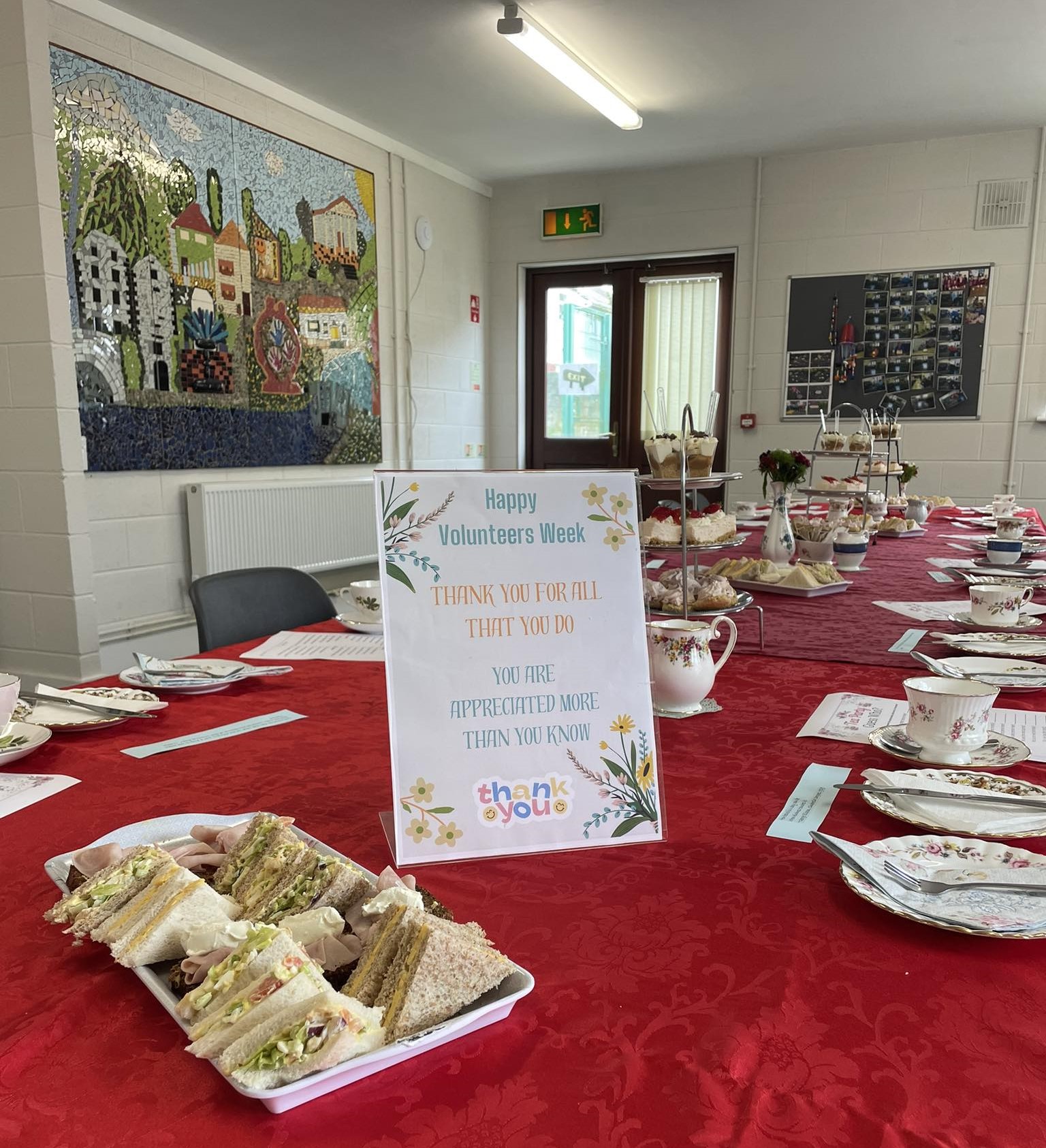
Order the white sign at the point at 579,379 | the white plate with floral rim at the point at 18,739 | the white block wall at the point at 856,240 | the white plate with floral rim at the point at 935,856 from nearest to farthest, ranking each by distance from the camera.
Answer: the white plate with floral rim at the point at 935,856 < the white plate with floral rim at the point at 18,739 < the white block wall at the point at 856,240 < the white sign at the point at 579,379

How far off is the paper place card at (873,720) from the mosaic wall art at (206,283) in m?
3.35

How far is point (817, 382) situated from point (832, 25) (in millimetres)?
2334

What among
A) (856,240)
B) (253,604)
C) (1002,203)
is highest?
(1002,203)

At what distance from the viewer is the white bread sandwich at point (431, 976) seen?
1.66 ft

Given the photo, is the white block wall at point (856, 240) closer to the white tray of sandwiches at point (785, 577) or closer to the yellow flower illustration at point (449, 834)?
the white tray of sandwiches at point (785, 577)

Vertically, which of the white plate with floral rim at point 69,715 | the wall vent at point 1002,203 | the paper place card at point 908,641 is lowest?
the paper place card at point 908,641

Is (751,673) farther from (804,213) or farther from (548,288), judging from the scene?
(548,288)

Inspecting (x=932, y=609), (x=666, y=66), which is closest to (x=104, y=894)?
(x=932, y=609)

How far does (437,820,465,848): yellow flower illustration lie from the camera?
0.77 m

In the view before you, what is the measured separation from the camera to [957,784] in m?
0.89

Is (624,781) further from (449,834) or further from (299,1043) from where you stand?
(299,1043)

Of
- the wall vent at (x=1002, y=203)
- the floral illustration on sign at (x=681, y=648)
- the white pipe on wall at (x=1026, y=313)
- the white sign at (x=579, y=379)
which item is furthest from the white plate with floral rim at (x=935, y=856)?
the white sign at (x=579, y=379)

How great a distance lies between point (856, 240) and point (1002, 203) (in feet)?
2.71

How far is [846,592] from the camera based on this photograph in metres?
2.14
